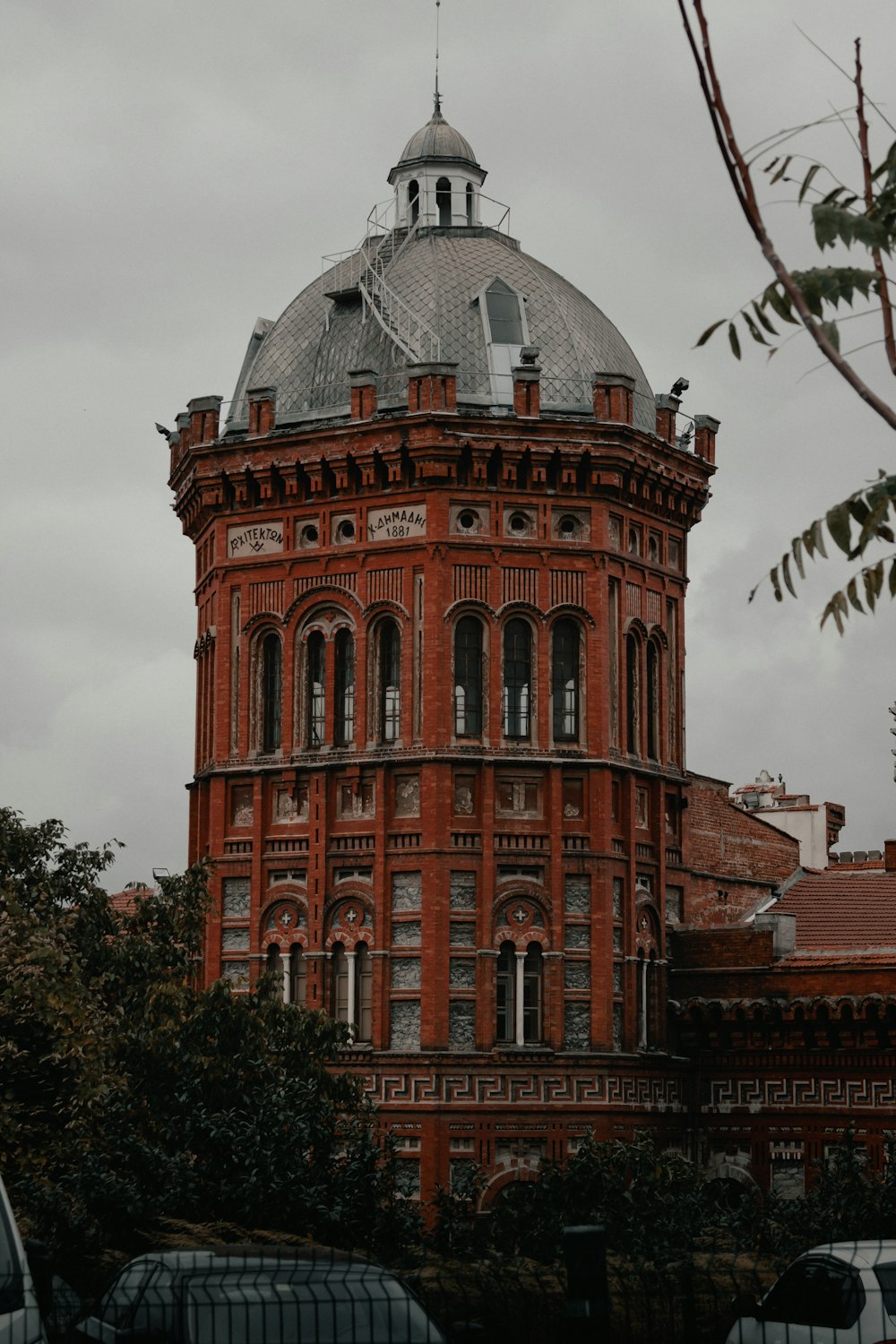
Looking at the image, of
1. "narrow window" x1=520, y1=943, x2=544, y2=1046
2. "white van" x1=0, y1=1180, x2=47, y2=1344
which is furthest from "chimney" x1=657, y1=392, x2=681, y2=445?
"white van" x1=0, y1=1180, x2=47, y2=1344

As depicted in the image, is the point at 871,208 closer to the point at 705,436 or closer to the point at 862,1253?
the point at 862,1253

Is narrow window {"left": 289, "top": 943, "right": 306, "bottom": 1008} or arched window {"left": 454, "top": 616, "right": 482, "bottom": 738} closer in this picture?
arched window {"left": 454, "top": 616, "right": 482, "bottom": 738}

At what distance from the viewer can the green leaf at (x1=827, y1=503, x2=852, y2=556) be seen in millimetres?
13930

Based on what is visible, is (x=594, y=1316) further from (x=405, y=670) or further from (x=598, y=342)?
(x=598, y=342)

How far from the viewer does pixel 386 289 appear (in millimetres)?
43500

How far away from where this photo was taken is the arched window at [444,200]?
46906 millimetres

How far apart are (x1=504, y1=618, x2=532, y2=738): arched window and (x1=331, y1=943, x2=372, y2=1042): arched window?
490 cm

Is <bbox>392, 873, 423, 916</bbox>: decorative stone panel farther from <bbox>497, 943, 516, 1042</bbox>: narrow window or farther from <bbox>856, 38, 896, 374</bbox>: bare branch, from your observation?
<bbox>856, 38, 896, 374</bbox>: bare branch

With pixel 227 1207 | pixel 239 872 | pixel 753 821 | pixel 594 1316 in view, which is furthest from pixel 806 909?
pixel 594 1316

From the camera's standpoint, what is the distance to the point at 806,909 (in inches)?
1748

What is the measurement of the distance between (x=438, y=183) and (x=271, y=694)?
11.7 meters

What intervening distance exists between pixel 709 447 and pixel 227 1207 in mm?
21876

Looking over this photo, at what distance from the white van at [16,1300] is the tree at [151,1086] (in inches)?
442

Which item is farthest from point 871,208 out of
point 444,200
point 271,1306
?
point 444,200
